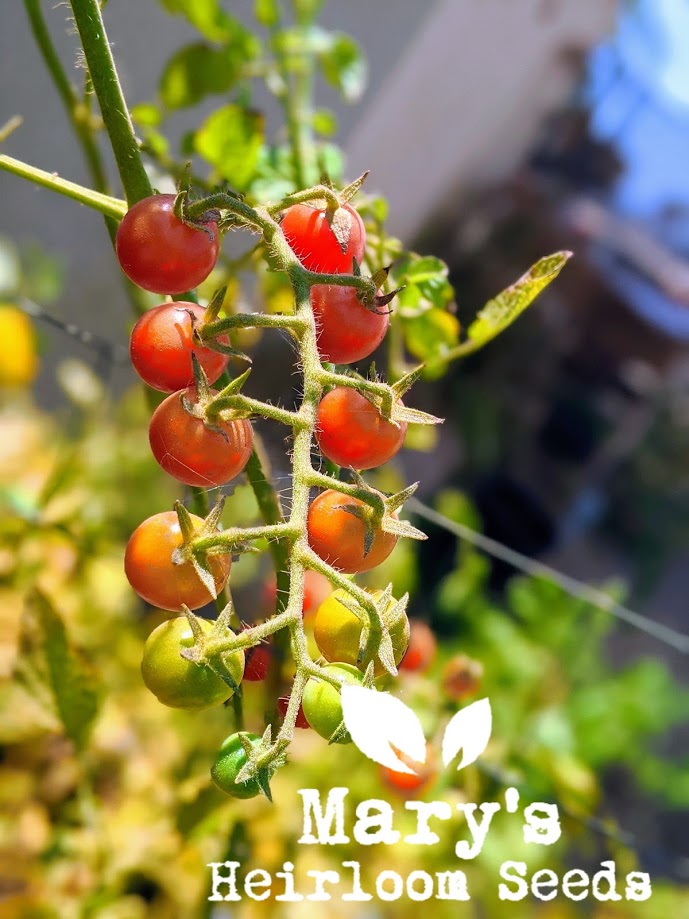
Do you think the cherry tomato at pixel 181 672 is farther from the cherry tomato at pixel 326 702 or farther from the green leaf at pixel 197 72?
the green leaf at pixel 197 72

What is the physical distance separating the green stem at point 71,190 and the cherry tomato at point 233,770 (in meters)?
0.18

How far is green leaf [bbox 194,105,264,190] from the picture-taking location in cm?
44

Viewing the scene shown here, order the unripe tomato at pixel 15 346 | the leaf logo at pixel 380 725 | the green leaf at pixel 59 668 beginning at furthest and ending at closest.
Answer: the unripe tomato at pixel 15 346, the green leaf at pixel 59 668, the leaf logo at pixel 380 725

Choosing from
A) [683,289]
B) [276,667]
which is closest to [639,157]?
[683,289]

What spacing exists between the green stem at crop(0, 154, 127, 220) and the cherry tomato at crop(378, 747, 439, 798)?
13.1 inches

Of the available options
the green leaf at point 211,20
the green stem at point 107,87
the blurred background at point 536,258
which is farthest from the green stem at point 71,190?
the blurred background at point 536,258

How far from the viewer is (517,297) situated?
1.07 ft

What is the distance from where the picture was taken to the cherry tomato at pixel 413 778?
1.62 feet

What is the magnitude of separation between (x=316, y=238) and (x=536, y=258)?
0.98 meters

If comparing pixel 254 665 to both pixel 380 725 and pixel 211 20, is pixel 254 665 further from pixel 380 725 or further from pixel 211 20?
pixel 211 20

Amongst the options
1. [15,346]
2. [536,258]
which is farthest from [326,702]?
[536,258]

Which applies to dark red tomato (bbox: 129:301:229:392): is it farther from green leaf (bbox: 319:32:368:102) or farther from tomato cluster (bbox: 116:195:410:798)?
green leaf (bbox: 319:32:368:102)

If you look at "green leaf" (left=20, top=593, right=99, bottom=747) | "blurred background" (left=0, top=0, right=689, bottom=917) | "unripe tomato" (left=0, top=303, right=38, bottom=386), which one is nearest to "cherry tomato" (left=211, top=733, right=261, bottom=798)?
"green leaf" (left=20, top=593, right=99, bottom=747)

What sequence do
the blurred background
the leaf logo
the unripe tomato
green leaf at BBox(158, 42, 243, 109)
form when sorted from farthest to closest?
the blurred background, the unripe tomato, green leaf at BBox(158, 42, 243, 109), the leaf logo
